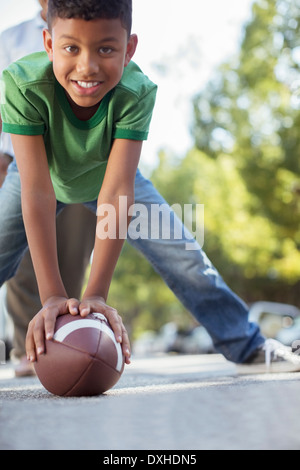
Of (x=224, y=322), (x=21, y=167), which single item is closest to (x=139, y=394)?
(x=21, y=167)

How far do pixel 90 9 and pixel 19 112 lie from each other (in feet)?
2.18

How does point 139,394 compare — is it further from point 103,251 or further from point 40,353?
point 103,251

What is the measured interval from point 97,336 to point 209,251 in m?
21.9

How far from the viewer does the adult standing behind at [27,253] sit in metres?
4.72

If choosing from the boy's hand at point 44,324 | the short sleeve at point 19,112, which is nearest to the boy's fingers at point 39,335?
the boy's hand at point 44,324

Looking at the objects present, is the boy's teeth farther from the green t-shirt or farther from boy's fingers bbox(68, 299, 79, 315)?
boy's fingers bbox(68, 299, 79, 315)

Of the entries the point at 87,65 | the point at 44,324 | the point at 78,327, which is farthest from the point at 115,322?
the point at 87,65

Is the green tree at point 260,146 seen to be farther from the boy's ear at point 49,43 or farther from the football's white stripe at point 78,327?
the football's white stripe at point 78,327

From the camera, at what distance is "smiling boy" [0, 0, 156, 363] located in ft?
9.34

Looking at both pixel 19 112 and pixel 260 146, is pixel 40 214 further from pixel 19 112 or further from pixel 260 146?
pixel 260 146

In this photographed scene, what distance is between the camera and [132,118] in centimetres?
328

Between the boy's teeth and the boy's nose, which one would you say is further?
the boy's teeth
